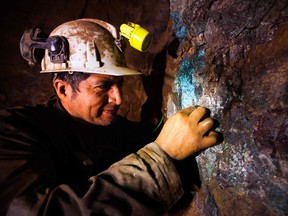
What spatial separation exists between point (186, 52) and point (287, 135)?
1.04 meters

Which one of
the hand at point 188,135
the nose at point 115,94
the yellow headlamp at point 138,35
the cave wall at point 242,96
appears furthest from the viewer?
the nose at point 115,94

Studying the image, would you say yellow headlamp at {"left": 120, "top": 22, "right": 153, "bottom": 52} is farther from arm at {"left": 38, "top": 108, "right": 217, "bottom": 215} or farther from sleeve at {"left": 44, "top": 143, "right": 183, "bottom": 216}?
sleeve at {"left": 44, "top": 143, "right": 183, "bottom": 216}

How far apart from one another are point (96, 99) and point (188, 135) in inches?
37.0

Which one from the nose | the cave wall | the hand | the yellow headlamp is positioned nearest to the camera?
the cave wall

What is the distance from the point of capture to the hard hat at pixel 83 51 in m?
1.90

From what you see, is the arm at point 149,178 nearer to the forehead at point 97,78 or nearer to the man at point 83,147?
the man at point 83,147

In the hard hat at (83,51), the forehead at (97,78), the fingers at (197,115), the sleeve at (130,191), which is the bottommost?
the sleeve at (130,191)

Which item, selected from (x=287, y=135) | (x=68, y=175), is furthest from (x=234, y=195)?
(x=68, y=175)

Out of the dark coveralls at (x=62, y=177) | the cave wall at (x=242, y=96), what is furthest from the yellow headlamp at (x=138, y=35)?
the dark coveralls at (x=62, y=177)

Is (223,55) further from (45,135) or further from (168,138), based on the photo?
(45,135)

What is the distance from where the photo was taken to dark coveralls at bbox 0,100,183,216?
1206 mm

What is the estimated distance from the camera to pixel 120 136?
2760 millimetres

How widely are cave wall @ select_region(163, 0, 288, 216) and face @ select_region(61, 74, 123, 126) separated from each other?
679mm

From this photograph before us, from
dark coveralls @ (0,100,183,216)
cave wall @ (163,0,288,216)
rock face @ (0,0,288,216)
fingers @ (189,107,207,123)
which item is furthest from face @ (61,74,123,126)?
fingers @ (189,107,207,123)
